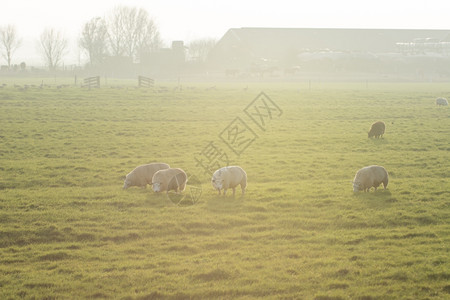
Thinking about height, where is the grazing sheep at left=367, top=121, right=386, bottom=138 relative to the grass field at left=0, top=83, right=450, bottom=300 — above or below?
above

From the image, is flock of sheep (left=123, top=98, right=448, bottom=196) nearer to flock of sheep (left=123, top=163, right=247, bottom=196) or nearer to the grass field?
flock of sheep (left=123, top=163, right=247, bottom=196)

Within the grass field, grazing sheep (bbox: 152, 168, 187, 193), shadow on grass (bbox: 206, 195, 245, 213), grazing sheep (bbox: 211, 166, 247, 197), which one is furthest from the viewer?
grazing sheep (bbox: 152, 168, 187, 193)

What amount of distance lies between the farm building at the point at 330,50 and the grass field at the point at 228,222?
71789mm

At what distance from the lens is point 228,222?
43.2ft

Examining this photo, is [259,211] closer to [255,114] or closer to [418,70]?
[255,114]

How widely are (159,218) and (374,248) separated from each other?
221 inches

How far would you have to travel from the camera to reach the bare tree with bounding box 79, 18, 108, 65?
117 m

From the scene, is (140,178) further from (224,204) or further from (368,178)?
(368,178)

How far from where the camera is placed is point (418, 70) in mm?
103000

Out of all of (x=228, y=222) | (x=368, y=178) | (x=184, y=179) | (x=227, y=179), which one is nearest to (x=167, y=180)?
(x=184, y=179)

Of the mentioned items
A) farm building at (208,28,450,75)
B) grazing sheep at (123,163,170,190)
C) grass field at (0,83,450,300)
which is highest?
farm building at (208,28,450,75)

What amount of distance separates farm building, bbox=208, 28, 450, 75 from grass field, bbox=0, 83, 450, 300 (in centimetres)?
7179

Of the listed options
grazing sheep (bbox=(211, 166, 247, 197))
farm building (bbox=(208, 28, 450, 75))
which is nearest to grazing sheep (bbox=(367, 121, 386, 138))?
grazing sheep (bbox=(211, 166, 247, 197))

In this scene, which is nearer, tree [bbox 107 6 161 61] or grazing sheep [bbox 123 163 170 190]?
grazing sheep [bbox 123 163 170 190]
